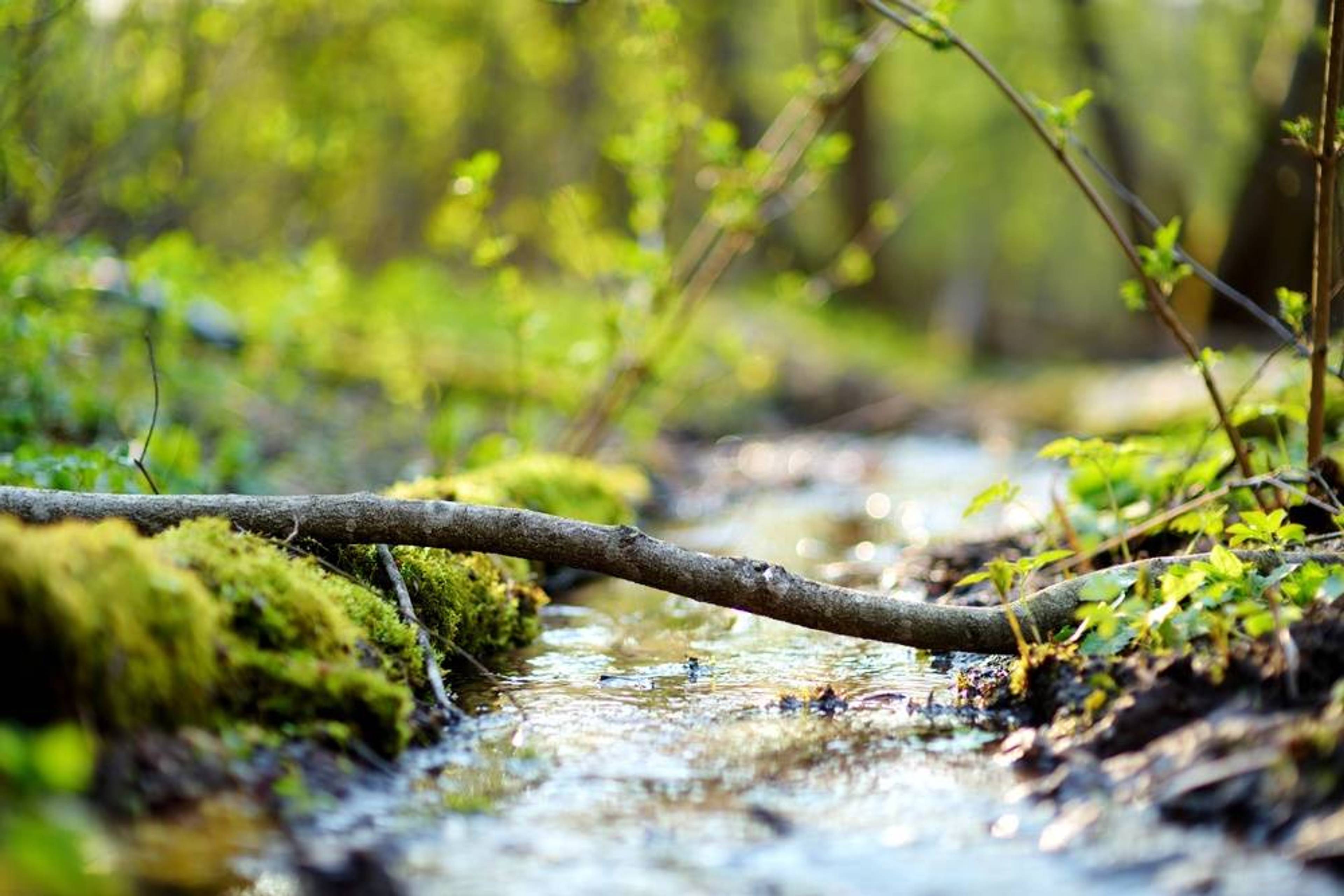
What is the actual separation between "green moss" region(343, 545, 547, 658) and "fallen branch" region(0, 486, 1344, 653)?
0.29 metres

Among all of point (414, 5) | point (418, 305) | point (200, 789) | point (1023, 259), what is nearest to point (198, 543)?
point (200, 789)

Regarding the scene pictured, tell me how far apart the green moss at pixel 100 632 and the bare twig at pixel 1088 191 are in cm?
305

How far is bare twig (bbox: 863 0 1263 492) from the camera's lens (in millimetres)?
4223

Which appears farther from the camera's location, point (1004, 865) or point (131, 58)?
point (131, 58)

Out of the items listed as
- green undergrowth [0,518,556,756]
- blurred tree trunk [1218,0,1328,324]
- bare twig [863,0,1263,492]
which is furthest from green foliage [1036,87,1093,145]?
blurred tree trunk [1218,0,1328,324]

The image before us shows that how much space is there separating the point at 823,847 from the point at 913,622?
114 cm

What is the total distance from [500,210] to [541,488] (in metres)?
21.2

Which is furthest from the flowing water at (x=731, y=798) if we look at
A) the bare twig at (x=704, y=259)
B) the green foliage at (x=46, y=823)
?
the bare twig at (x=704, y=259)

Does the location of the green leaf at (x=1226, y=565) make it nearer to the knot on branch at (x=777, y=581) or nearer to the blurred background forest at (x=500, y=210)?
the knot on branch at (x=777, y=581)

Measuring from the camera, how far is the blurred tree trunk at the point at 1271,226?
47.0 ft

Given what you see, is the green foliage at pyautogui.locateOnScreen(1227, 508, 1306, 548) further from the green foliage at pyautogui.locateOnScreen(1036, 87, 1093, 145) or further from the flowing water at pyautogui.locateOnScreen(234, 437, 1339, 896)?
the green foliage at pyautogui.locateOnScreen(1036, 87, 1093, 145)

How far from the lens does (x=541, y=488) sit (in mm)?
6090

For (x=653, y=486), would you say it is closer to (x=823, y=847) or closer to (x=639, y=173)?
(x=639, y=173)

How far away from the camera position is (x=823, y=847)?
258 cm
